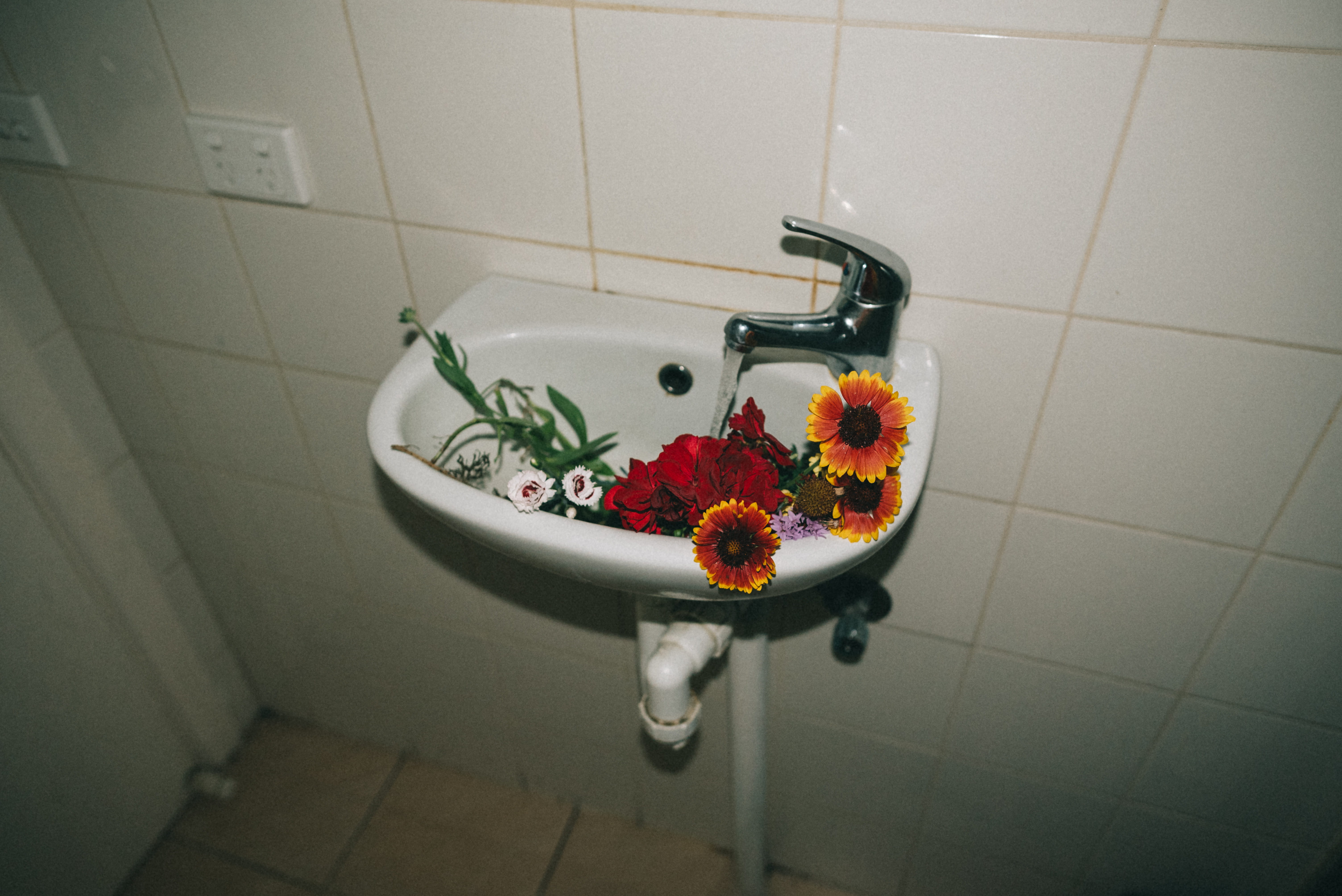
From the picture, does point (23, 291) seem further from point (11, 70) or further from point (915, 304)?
point (915, 304)

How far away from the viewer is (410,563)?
3.74 ft

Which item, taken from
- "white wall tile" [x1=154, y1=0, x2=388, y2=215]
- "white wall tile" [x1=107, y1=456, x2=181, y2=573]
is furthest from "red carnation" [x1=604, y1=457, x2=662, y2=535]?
"white wall tile" [x1=107, y1=456, x2=181, y2=573]

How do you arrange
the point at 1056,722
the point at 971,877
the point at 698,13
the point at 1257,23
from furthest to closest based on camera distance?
the point at 971,877
the point at 1056,722
the point at 698,13
the point at 1257,23

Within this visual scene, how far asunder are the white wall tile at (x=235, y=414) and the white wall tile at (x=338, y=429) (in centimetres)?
2

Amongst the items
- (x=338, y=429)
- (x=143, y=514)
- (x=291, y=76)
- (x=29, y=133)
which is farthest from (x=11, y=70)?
(x=143, y=514)

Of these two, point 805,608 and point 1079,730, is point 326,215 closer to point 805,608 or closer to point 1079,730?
point 805,608

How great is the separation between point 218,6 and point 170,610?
982 mm

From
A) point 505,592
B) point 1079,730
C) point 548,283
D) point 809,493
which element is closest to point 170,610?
point 505,592

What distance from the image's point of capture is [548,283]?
0.82 m

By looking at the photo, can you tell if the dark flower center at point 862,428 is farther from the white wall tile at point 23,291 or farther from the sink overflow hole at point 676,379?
the white wall tile at point 23,291

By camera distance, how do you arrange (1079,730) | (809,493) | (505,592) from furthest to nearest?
(505,592)
(1079,730)
(809,493)

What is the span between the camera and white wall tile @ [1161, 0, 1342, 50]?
516 millimetres

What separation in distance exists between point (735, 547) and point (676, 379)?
27 cm

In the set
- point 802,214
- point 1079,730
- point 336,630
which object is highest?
point 802,214
